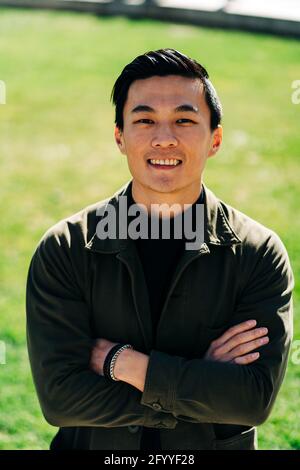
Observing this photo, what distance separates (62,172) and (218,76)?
3.76m

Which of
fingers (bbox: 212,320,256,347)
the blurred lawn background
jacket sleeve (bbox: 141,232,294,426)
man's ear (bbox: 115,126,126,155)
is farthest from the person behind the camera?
the blurred lawn background

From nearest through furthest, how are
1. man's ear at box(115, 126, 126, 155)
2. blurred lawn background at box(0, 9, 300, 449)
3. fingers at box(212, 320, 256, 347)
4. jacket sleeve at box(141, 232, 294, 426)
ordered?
1. jacket sleeve at box(141, 232, 294, 426)
2. fingers at box(212, 320, 256, 347)
3. man's ear at box(115, 126, 126, 155)
4. blurred lawn background at box(0, 9, 300, 449)

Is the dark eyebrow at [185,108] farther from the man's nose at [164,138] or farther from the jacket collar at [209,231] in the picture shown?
the jacket collar at [209,231]

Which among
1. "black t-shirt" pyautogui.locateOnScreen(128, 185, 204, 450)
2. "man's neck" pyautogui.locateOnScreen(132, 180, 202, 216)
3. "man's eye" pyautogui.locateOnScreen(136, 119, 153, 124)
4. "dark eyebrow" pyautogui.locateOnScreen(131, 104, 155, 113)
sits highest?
"dark eyebrow" pyautogui.locateOnScreen(131, 104, 155, 113)

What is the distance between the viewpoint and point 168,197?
2797mm

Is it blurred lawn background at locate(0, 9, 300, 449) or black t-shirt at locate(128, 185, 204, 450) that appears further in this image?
blurred lawn background at locate(0, 9, 300, 449)

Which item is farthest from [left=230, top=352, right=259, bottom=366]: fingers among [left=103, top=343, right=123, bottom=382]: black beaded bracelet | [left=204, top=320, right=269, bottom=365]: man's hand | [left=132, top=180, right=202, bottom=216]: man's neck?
[left=132, top=180, right=202, bottom=216]: man's neck

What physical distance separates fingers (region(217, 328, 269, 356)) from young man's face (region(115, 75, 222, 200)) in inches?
22.9

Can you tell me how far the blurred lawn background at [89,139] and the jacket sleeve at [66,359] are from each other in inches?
64.4

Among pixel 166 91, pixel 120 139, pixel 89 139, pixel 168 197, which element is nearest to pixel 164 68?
pixel 166 91

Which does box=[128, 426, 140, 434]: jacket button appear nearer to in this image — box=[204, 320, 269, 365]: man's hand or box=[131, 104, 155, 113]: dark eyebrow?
box=[204, 320, 269, 365]: man's hand

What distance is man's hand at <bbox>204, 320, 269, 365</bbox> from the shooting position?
277 cm

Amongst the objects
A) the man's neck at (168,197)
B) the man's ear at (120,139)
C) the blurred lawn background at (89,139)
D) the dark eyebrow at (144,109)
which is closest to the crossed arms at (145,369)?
the man's neck at (168,197)

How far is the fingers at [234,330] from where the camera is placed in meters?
2.78
